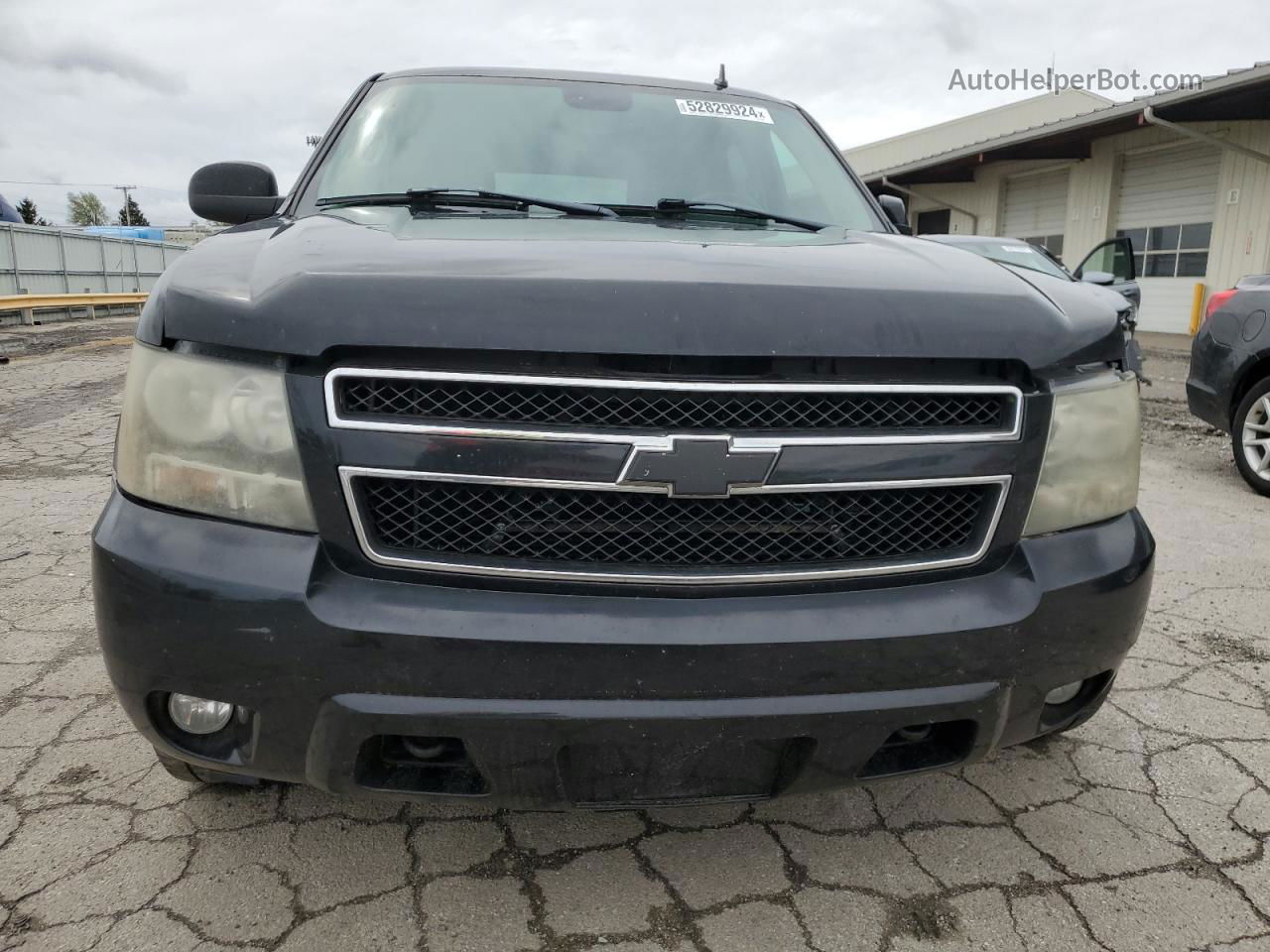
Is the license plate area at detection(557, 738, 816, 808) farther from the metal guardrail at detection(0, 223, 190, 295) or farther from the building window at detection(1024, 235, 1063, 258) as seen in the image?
the building window at detection(1024, 235, 1063, 258)

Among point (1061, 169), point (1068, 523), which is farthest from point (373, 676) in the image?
point (1061, 169)

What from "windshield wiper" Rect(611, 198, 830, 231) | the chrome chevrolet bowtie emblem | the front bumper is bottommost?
the front bumper

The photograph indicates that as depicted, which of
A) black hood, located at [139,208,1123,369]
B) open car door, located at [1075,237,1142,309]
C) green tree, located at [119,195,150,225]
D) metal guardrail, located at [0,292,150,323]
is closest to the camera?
black hood, located at [139,208,1123,369]

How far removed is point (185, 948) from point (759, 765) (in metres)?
1.07

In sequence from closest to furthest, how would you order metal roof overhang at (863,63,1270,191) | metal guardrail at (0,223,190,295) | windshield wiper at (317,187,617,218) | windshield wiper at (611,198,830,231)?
windshield wiper at (317,187,617,218)
windshield wiper at (611,198,830,231)
metal roof overhang at (863,63,1270,191)
metal guardrail at (0,223,190,295)

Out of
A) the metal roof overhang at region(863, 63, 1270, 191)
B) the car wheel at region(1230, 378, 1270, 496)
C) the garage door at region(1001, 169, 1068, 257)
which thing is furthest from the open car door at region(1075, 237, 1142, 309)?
the garage door at region(1001, 169, 1068, 257)

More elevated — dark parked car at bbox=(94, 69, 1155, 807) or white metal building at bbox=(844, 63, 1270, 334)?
white metal building at bbox=(844, 63, 1270, 334)

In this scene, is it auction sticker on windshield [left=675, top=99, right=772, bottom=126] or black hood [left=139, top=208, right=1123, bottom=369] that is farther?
auction sticker on windshield [left=675, top=99, right=772, bottom=126]

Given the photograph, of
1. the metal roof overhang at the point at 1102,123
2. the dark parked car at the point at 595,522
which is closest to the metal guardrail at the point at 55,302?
the metal roof overhang at the point at 1102,123

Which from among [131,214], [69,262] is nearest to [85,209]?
[131,214]

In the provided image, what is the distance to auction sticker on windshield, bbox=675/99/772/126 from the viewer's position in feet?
9.29

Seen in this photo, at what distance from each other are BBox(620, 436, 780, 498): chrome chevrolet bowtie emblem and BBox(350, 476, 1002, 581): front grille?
4cm

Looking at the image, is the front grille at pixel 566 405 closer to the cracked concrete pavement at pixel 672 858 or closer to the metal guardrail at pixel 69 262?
the cracked concrete pavement at pixel 672 858

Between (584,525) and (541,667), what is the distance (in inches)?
9.0
